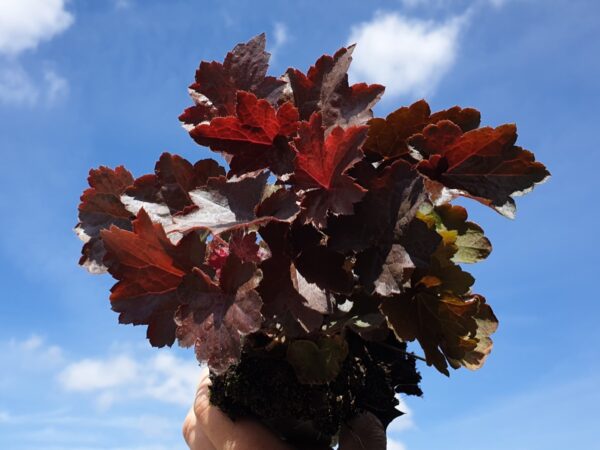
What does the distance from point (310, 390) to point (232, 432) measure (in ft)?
0.57

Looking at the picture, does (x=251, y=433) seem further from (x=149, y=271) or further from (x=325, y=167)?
(x=325, y=167)

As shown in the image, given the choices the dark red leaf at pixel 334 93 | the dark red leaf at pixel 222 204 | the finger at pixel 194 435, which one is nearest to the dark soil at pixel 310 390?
the finger at pixel 194 435

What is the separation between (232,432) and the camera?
3.59 ft

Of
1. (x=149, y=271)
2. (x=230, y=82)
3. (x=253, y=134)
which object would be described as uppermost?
(x=230, y=82)

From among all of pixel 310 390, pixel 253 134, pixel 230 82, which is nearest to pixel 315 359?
pixel 310 390

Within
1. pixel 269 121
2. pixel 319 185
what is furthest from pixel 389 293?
pixel 269 121

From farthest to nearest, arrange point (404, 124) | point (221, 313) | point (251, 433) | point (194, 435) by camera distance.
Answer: point (194, 435)
point (251, 433)
point (404, 124)
point (221, 313)

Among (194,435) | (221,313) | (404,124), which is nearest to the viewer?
(221,313)

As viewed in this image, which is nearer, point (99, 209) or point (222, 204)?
point (222, 204)

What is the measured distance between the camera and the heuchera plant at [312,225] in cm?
83

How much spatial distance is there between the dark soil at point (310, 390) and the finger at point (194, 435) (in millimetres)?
117

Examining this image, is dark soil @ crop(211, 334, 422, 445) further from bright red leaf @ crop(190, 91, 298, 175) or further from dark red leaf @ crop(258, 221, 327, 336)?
bright red leaf @ crop(190, 91, 298, 175)

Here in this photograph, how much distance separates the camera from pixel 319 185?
854 millimetres

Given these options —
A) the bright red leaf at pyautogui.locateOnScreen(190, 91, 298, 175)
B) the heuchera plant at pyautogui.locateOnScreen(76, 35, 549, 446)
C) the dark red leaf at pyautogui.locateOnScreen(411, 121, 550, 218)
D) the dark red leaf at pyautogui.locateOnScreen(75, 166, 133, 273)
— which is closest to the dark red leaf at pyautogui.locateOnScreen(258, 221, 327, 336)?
the heuchera plant at pyautogui.locateOnScreen(76, 35, 549, 446)
